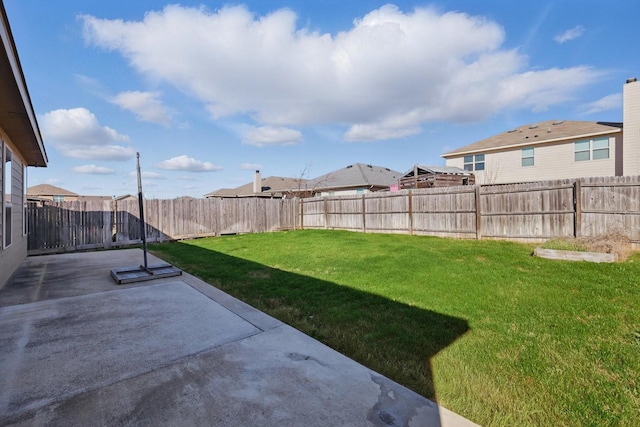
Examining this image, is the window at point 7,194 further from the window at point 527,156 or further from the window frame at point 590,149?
the window frame at point 590,149

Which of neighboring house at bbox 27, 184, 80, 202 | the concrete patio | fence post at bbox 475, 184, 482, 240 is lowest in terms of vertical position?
the concrete patio

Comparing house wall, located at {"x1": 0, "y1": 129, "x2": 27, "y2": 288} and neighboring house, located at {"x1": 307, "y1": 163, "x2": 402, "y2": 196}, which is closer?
house wall, located at {"x1": 0, "y1": 129, "x2": 27, "y2": 288}

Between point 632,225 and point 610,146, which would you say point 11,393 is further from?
point 610,146

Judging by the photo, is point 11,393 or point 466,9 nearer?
point 11,393

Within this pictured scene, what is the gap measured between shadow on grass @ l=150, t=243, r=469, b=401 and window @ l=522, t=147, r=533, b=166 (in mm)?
15404

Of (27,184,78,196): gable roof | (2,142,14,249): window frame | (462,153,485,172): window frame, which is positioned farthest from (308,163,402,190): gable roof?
(27,184,78,196): gable roof

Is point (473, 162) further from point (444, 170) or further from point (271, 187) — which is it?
point (271, 187)

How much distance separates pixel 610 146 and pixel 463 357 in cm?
1631

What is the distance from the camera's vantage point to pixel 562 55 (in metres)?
11.0

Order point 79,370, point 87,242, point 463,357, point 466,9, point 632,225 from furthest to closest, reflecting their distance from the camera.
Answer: point 87,242 → point 466,9 → point 632,225 → point 463,357 → point 79,370

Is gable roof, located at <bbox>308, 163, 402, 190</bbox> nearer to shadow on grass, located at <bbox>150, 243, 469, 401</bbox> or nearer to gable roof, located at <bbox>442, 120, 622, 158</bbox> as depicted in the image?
gable roof, located at <bbox>442, 120, 622, 158</bbox>

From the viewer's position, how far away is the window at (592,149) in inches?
534

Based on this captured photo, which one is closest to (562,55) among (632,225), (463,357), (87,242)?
(632,225)

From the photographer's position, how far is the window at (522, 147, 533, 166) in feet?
51.2
